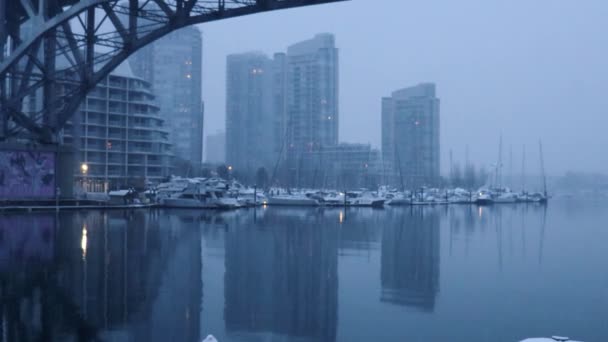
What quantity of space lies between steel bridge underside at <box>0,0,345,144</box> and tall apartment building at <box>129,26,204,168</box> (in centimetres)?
9747

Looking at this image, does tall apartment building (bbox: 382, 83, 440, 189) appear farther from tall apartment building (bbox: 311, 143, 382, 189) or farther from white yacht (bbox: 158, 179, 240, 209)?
white yacht (bbox: 158, 179, 240, 209)

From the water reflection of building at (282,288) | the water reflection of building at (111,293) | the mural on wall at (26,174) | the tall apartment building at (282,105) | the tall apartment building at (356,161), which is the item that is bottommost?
the water reflection of building at (282,288)

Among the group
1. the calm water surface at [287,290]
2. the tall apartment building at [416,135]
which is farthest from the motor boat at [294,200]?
the tall apartment building at [416,135]

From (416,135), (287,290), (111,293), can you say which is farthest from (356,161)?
(111,293)

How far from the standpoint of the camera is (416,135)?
134m

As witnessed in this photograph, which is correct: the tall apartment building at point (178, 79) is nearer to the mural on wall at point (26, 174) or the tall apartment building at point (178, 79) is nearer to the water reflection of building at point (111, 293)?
the mural on wall at point (26, 174)

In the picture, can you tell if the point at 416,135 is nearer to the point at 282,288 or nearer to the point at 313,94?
the point at 313,94

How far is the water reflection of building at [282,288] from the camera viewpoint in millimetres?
8711

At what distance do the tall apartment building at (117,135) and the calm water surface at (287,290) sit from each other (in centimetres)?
4508

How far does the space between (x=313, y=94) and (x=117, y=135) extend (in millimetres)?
66658

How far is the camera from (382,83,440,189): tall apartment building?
129875 mm

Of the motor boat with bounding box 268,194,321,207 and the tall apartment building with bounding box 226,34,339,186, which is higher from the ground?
the tall apartment building with bounding box 226,34,339,186

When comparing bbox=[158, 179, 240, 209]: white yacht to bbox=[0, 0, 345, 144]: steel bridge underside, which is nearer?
bbox=[0, 0, 345, 144]: steel bridge underside

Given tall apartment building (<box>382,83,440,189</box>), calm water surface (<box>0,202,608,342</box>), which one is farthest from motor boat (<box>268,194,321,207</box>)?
tall apartment building (<box>382,83,440,189</box>)
